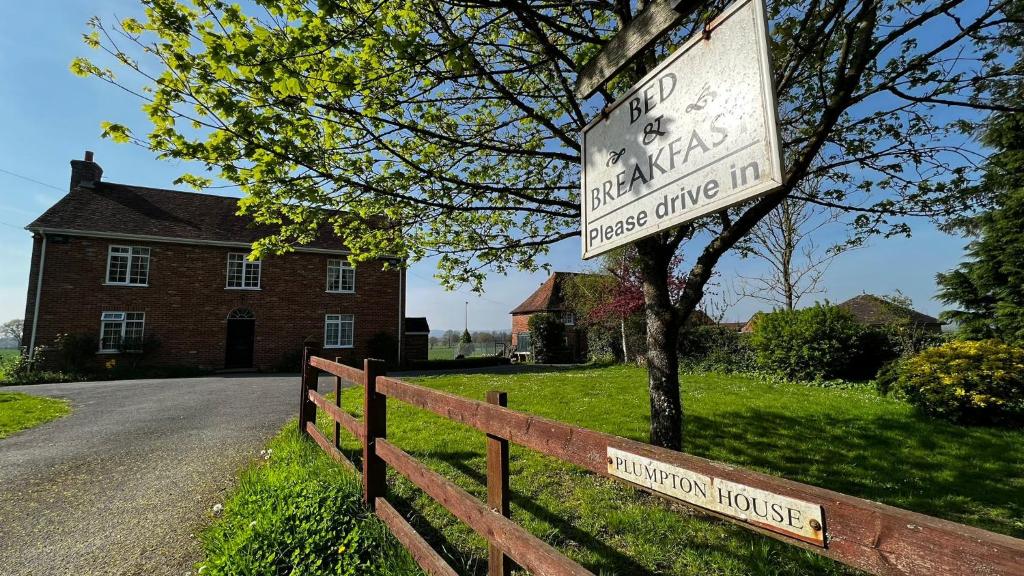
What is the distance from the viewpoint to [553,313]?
1110 inches

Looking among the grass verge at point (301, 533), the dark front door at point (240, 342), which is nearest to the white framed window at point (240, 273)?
the dark front door at point (240, 342)

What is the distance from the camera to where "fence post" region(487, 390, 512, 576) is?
7.50 feet

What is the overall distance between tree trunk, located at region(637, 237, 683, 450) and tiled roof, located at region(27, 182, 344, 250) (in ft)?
66.4

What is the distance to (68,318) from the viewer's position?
16.9 m

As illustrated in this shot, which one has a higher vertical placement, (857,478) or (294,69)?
(294,69)

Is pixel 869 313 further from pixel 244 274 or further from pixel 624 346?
pixel 244 274

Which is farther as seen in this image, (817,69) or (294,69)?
(817,69)

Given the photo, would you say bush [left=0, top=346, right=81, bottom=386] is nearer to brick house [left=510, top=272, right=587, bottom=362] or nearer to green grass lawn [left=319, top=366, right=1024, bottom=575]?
green grass lawn [left=319, top=366, right=1024, bottom=575]

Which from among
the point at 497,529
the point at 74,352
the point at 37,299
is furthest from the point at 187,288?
the point at 497,529

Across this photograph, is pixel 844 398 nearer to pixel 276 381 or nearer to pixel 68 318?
pixel 276 381

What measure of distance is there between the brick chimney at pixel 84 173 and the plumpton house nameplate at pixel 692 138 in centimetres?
2685

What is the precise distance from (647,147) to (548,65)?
11.7 feet

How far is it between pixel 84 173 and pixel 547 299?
25540 mm

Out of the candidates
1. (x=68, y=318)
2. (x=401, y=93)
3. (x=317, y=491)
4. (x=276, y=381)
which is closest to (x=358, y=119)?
(x=401, y=93)
